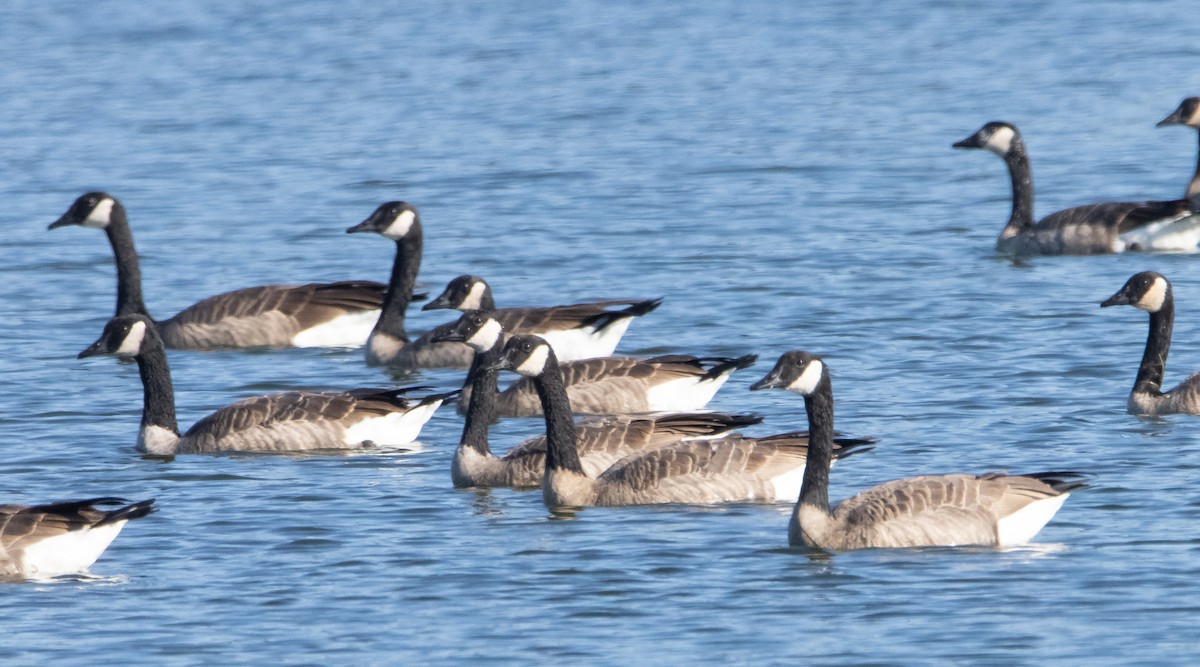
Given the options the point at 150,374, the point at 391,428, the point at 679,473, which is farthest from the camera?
the point at 150,374

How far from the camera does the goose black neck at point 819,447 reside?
11.0 meters

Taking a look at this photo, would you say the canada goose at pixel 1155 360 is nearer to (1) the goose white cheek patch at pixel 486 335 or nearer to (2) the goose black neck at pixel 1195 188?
(1) the goose white cheek patch at pixel 486 335

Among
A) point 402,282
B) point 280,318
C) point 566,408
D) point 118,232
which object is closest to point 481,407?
point 566,408

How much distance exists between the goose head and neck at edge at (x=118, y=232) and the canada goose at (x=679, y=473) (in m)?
7.68

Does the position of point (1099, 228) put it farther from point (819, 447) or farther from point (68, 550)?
point (68, 550)

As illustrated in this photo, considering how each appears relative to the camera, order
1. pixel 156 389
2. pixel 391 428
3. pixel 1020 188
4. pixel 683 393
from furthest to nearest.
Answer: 1. pixel 1020 188
2. pixel 683 393
3. pixel 156 389
4. pixel 391 428

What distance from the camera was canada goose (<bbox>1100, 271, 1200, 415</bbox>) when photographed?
14211 mm

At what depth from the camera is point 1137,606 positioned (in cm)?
997

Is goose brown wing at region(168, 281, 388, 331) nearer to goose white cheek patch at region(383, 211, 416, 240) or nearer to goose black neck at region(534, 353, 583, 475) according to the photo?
goose white cheek patch at region(383, 211, 416, 240)

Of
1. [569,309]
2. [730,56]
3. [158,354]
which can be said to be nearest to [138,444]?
[158,354]

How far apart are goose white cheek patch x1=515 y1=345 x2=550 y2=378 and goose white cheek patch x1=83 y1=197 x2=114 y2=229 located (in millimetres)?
7907

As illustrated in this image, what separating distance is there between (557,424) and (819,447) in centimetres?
183

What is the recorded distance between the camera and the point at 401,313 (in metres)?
17.9

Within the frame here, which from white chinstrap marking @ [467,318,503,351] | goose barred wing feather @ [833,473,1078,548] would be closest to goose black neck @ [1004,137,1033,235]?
white chinstrap marking @ [467,318,503,351]
